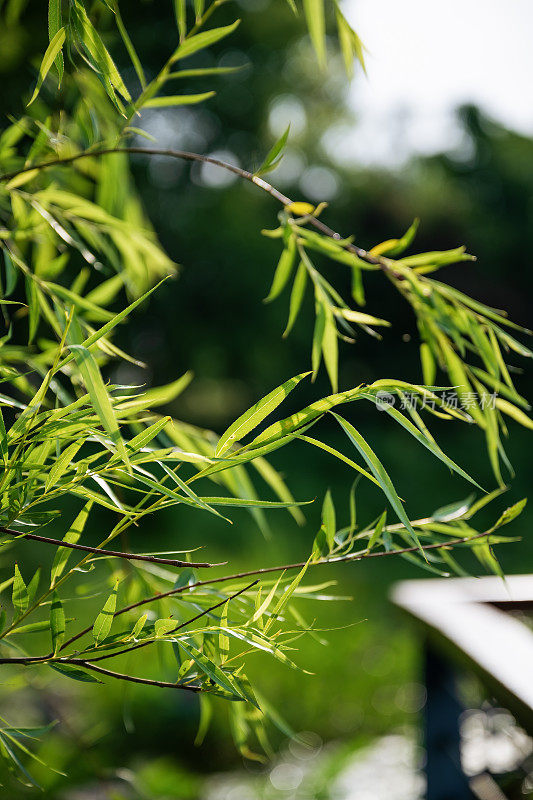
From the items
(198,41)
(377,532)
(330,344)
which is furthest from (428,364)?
(198,41)

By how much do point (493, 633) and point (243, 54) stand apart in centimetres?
684

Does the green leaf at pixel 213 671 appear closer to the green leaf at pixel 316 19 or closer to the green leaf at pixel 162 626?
the green leaf at pixel 162 626

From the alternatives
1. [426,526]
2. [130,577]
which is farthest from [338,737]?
[426,526]

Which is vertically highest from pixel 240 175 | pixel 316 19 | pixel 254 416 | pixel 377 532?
pixel 316 19

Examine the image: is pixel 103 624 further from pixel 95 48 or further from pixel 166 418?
pixel 95 48

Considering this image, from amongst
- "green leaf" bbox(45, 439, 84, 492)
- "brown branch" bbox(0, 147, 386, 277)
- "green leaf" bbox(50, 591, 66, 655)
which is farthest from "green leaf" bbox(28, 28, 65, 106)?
"green leaf" bbox(50, 591, 66, 655)

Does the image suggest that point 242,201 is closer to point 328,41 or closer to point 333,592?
point 328,41

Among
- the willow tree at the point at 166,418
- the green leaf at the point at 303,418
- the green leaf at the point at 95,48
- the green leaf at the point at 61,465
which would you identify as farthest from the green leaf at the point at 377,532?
the green leaf at the point at 95,48

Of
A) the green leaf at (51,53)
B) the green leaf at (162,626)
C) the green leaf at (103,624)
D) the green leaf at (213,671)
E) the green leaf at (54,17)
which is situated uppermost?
the green leaf at (54,17)

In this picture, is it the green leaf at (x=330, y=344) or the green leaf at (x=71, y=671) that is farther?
the green leaf at (x=330, y=344)

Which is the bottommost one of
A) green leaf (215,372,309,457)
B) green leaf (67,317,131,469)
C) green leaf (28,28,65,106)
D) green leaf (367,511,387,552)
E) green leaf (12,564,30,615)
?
green leaf (367,511,387,552)

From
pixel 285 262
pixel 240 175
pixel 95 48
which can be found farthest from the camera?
pixel 285 262

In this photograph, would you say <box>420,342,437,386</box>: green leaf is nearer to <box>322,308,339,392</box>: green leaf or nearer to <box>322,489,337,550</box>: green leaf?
<box>322,308,339,392</box>: green leaf

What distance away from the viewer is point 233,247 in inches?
261
